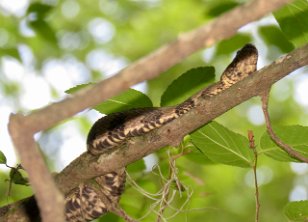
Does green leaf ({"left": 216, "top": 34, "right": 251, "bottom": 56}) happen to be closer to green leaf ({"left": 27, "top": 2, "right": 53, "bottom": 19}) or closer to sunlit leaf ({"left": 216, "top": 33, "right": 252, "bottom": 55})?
sunlit leaf ({"left": 216, "top": 33, "right": 252, "bottom": 55})

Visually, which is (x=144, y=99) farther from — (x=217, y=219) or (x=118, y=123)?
(x=217, y=219)

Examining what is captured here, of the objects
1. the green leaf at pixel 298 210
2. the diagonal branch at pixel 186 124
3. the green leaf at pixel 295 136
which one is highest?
the diagonal branch at pixel 186 124

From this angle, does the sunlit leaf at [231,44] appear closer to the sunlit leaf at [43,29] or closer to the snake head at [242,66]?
the snake head at [242,66]

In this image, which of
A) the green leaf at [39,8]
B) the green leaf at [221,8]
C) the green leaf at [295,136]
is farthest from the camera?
the green leaf at [39,8]

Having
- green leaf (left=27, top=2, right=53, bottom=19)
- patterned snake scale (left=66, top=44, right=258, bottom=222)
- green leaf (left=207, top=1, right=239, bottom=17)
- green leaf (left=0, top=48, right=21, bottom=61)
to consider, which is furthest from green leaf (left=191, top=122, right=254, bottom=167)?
green leaf (left=0, top=48, right=21, bottom=61)

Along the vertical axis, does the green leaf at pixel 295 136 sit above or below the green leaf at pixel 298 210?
above


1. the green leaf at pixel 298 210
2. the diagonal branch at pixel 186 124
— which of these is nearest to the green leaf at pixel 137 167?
the diagonal branch at pixel 186 124

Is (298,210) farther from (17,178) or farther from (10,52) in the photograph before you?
(10,52)
